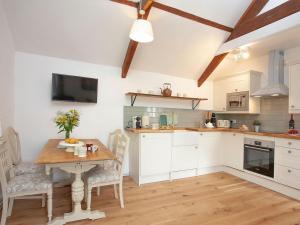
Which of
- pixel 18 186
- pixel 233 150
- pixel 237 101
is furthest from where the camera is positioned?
pixel 237 101

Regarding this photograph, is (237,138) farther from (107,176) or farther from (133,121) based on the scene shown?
(107,176)

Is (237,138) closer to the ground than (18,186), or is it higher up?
higher up

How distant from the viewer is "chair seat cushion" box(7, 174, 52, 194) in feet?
6.01

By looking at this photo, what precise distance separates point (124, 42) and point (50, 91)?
1.47 meters

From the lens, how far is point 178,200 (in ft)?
8.50

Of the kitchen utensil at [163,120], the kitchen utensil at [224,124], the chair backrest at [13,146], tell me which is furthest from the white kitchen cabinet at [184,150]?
the chair backrest at [13,146]

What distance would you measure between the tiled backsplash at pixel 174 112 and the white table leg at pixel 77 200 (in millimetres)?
1692

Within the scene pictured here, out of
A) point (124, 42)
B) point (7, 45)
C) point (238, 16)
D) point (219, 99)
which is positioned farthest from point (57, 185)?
point (238, 16)

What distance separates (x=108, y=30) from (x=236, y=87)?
111 inches

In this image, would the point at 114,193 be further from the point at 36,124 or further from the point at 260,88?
the point at 260,88

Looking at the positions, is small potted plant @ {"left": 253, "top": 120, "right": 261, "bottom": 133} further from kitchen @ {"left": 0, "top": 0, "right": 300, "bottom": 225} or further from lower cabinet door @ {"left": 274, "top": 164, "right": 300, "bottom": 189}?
lower cabinet door @ {"left": 274, "top": 164, "right": 300, "bottom": 189}

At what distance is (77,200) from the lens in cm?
203

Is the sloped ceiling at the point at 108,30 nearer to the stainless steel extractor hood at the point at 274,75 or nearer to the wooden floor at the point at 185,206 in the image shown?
the stainless steel extractor hood at the point at 274,75

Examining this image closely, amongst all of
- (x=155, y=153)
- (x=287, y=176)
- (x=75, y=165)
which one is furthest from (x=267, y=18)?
(x=75, y=165)
